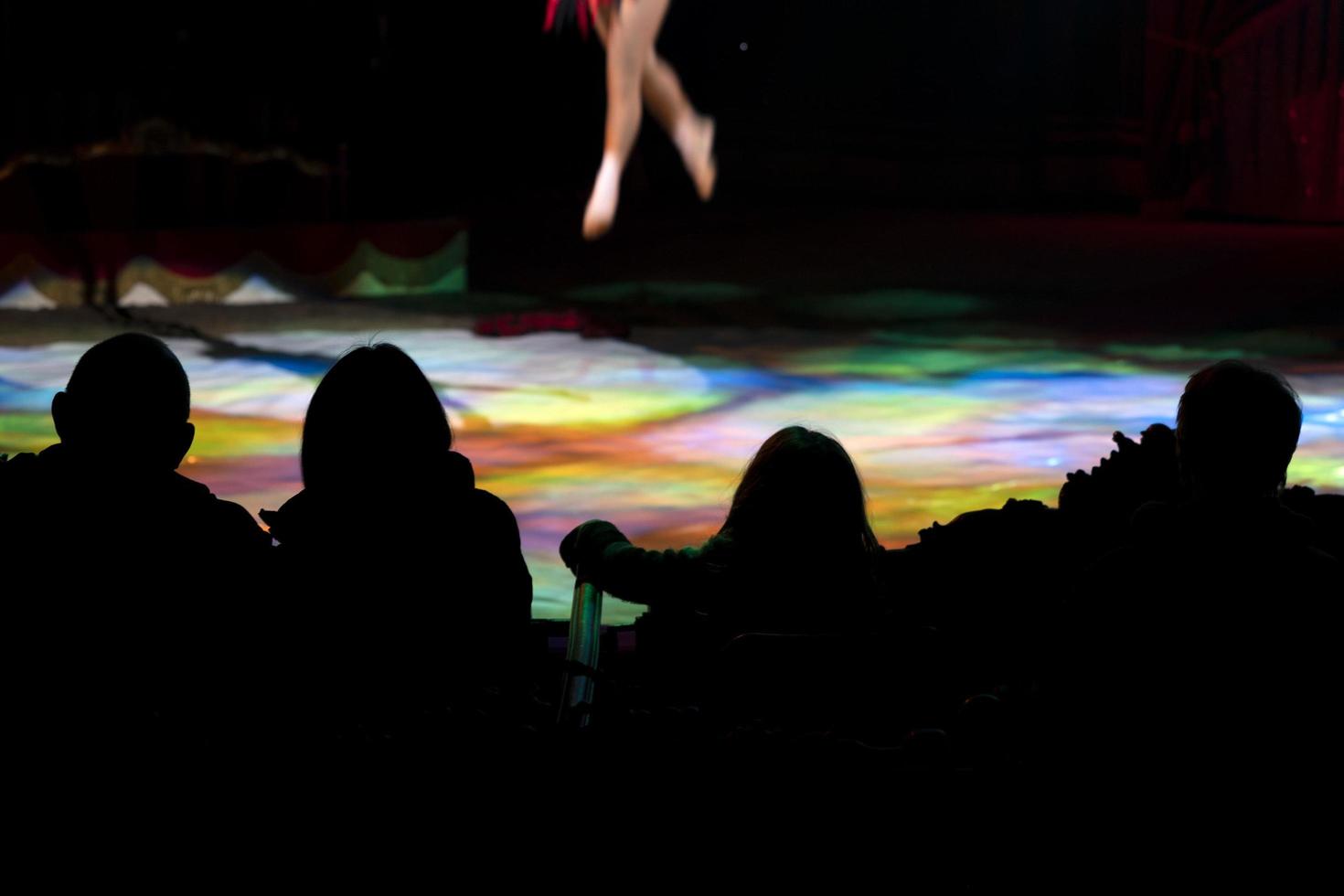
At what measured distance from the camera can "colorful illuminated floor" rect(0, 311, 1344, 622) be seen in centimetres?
413

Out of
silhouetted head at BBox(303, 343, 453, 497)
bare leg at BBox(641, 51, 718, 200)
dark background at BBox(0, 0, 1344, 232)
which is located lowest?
silhouetted head at BBox(303, 343, 453, 497)

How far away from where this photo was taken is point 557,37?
432 inches

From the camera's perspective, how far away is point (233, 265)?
30.1ft

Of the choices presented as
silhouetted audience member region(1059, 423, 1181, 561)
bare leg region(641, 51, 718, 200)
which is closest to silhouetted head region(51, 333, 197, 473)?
silhouetted audience member region(1059, 423, 1181, 561)

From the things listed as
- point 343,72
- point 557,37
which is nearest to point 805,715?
point 343,72

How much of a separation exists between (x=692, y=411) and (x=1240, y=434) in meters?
4.21

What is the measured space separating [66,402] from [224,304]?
7807mm

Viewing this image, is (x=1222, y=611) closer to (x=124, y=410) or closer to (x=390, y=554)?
(x=390, y=554)

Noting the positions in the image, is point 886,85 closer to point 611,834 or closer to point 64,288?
point 64,288

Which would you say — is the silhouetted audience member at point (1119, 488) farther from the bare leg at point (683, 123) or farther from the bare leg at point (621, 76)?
the bare leg at point (683, 123)

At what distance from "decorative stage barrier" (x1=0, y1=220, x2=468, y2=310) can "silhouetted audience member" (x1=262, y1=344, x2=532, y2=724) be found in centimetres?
768

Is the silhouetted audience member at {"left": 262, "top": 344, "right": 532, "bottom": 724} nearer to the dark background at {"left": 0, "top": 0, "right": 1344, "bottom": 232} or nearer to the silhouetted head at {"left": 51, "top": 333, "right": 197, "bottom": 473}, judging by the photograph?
the silhouetted head at {"left": 51, "top": 333, "right": 197, "bottom": 473}

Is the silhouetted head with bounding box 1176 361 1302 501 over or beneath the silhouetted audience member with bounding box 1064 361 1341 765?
over

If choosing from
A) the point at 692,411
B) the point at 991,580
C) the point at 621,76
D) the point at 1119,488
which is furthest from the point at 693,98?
the point at 991,580
